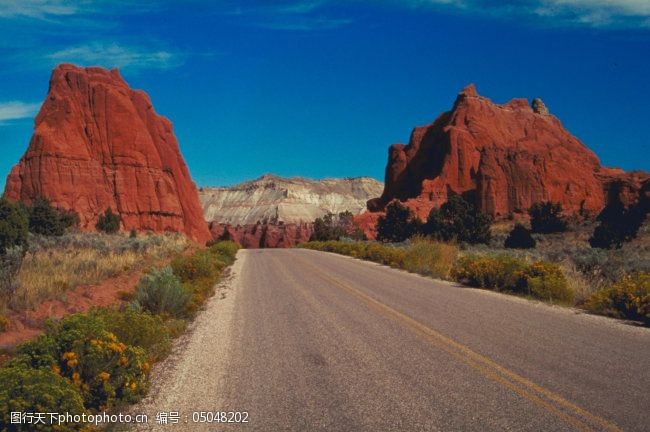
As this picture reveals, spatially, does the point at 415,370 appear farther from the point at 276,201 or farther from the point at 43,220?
the point at 276,201

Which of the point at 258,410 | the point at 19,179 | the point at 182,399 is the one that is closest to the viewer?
the point at 258,410

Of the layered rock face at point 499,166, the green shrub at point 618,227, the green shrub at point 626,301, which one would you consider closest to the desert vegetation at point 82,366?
the green shrub at point 626,301

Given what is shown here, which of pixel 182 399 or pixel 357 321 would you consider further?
pixel 357 321

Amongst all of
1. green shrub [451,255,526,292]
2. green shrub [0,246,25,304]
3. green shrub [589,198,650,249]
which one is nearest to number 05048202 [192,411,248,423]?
green shrub [0,246,25,304]

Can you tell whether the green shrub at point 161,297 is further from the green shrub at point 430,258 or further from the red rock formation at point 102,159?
the red rock formation at point 102,159

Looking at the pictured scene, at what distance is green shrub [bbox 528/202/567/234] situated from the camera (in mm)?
59125

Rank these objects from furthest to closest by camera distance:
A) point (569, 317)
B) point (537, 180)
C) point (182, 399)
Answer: point (537, 180)
point (569, 317)
point (182, 399)

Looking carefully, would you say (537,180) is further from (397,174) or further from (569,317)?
(569,317)

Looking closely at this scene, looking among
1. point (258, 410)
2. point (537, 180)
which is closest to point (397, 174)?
point (537, 180)

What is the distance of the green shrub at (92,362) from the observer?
5.27 meters

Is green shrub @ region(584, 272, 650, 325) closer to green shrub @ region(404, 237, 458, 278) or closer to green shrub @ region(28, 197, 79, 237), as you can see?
green shrub @ region(404, 237, 458, 278)

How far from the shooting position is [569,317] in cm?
986

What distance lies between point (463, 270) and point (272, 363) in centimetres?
1161

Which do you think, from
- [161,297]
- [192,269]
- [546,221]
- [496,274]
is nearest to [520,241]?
[546,221]
